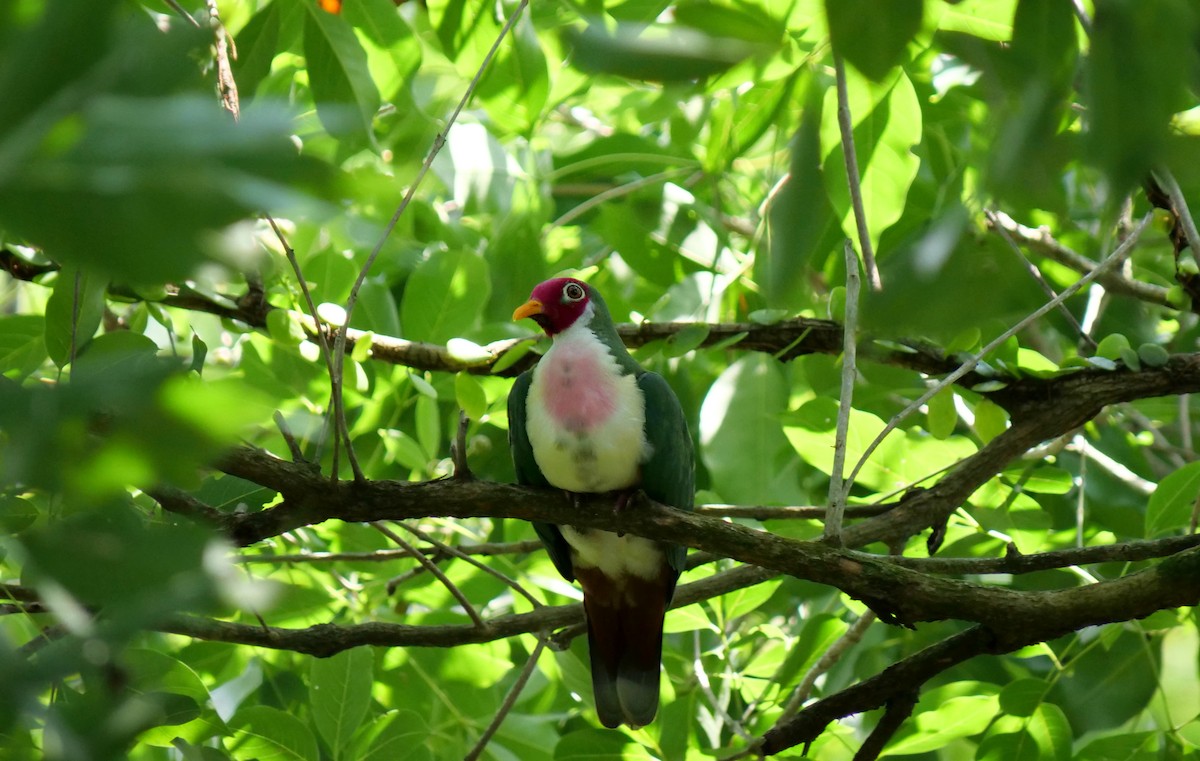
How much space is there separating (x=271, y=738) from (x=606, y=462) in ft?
3.76

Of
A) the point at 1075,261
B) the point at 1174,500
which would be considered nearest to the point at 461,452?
the point at 1174,500

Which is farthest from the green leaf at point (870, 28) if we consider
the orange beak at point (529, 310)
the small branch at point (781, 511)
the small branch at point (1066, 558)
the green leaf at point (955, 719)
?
the orange beak at point (529, 310)

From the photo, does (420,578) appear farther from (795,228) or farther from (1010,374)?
(795,228)

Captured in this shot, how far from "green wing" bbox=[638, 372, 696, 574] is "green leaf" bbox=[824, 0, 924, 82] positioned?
8.00 feet

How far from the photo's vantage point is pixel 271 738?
9.30 feet

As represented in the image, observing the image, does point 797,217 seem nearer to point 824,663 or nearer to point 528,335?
point 824,663

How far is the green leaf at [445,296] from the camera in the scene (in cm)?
366

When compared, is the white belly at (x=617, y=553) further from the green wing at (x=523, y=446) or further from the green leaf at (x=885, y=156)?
the green leaf at (x=885, y=156)

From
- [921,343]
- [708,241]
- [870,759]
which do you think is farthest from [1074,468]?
[870,759]

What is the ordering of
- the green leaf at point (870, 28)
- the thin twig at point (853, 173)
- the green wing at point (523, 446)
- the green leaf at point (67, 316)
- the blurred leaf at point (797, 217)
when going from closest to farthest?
the green leaf at point (870, 28) → the blurred leaf at point (797, 217) → the thin twig at point (853, 173) → the green leaf at point (67, 316) → the green wing at point (523, 446)

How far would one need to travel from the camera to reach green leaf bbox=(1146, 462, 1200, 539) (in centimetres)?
300

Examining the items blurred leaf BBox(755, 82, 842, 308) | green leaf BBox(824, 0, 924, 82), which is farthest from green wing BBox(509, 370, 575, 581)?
green leaf BBox(824, 0, 924, 82)

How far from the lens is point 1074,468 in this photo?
4.32m

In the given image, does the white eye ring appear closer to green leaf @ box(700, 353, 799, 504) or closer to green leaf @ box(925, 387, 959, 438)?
green leaf @ box(700, 353, 799, 504)
